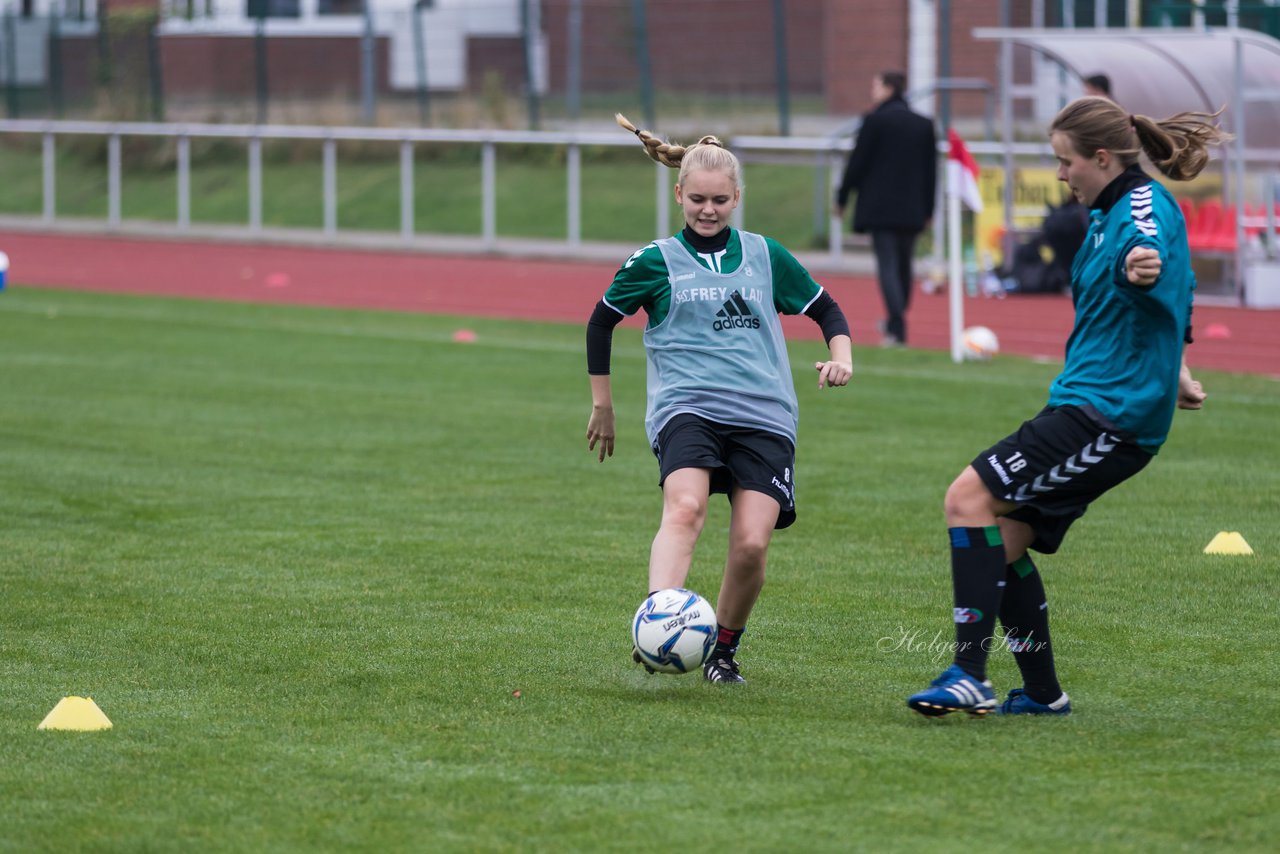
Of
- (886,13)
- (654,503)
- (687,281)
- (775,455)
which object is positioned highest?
(886,13)

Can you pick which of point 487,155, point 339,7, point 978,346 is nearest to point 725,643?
point 978,346

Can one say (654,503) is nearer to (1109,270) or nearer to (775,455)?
(775,455)

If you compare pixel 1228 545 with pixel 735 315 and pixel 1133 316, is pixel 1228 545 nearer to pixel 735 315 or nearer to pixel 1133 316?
pixel 735 315

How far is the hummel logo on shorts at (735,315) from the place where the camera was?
5660 millimetres

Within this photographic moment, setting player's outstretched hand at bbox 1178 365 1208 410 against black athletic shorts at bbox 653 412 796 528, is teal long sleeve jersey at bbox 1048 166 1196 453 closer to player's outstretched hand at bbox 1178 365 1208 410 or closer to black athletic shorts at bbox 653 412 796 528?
player's outstretched hand at bbox 1178 365 1208 410

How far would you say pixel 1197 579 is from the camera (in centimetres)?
702

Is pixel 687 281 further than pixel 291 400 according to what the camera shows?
No

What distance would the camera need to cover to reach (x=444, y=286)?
2256 centimetres

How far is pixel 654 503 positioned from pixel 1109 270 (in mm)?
4322

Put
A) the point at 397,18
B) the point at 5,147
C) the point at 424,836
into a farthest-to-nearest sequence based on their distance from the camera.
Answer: the point at 5,147 < the point at 397,18 < the point at 424,836

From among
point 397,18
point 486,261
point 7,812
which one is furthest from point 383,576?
point 397,18

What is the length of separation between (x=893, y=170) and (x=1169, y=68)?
7.25 metres

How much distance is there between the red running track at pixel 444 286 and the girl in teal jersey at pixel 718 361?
30.5ft

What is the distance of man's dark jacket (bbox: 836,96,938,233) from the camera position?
50.8 feet
